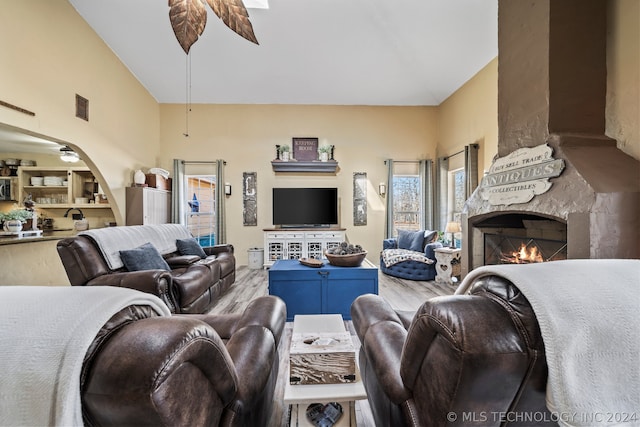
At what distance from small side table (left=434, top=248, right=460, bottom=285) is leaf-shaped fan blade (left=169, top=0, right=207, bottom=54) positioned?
417 centimetres

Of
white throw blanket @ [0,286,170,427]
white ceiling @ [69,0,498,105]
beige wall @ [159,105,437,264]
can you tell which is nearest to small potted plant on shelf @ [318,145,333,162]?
beige wall @ [159,105,437,264]

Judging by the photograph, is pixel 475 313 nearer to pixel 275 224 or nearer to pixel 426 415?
pixel 426 415

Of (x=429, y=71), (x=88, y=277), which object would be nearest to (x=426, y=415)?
(x=88, y=277)

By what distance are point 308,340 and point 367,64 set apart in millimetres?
4845

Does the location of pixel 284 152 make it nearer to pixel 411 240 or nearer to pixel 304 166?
pixel 304 166

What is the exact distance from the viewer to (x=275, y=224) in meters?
5.84

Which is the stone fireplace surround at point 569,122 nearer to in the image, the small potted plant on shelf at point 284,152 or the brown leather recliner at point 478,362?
the brown leather recliner at point 478,362

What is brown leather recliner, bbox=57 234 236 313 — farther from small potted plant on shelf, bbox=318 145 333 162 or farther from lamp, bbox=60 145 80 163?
small potted plant on shelf, bbox=318 145 333 162

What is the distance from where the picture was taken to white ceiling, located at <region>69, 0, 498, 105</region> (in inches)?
145

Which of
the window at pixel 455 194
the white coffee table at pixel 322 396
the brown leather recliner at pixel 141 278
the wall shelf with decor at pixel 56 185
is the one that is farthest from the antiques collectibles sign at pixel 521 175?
the wall shelf with decor at pixel 56 185

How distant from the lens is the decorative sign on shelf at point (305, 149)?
19.4ft

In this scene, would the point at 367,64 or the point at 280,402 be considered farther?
the point at 367,64

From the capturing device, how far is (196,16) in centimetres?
171

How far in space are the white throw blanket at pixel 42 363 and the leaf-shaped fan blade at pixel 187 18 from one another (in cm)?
161
